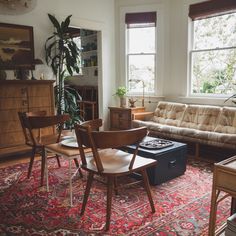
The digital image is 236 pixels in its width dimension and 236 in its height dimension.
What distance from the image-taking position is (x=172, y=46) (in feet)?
16.1

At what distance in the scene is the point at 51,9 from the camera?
4406 millimetres

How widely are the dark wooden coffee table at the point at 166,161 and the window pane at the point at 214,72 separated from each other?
174 cm


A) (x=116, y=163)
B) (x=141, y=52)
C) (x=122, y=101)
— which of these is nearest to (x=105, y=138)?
(x=116, y=163)

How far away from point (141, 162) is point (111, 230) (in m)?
0.60

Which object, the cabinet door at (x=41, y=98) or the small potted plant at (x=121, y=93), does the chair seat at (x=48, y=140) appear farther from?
the small potted plant at (x=121, y=93)

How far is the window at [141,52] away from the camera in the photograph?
507cm

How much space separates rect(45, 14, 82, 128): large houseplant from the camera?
14.1 feet

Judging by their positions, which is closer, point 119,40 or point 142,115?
point 142,115

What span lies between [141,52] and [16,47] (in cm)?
235

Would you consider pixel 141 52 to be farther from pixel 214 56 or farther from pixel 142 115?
pixel 214 56

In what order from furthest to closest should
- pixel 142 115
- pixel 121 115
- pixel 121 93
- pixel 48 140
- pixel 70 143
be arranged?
pixel 121 93
pixel 121 115
pixel 142 115
pixel 48 140
pixel 70 143

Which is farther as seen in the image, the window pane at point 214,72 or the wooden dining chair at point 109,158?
the window pane at point 214,72

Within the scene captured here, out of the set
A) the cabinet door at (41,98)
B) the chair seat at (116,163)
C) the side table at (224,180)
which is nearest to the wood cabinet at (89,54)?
the cabinet door at (41,98)

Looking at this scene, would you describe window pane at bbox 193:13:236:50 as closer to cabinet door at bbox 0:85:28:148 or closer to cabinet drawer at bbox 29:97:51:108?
cabinet drawer at bbox 29:97:51:108
